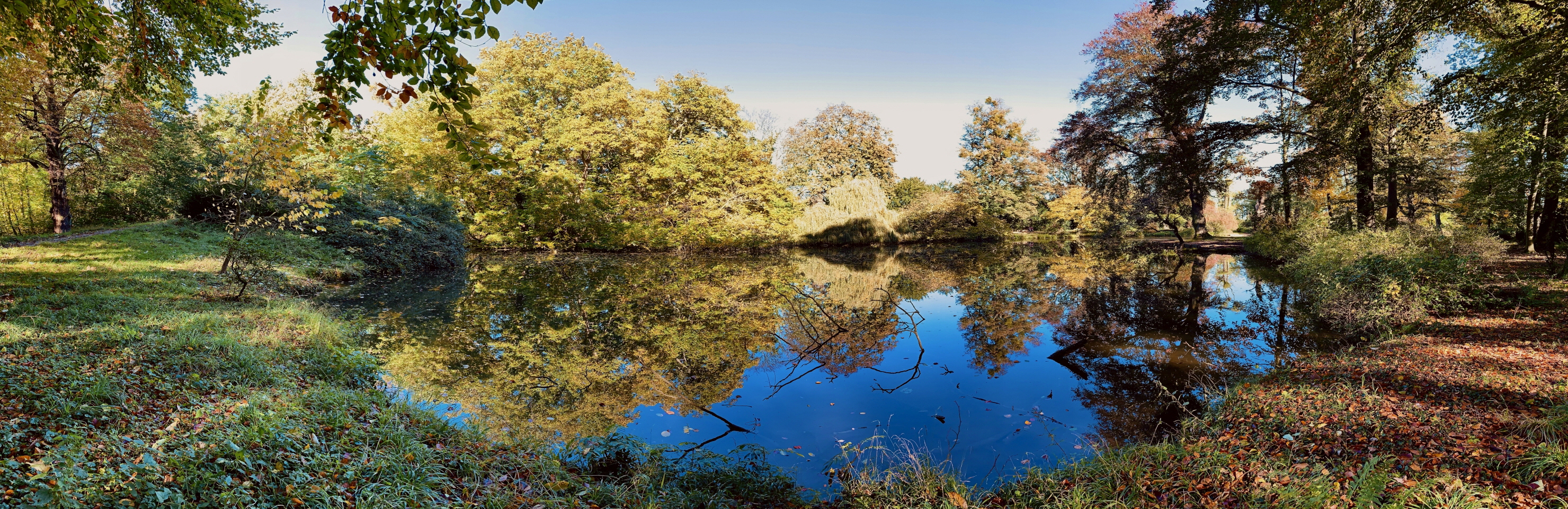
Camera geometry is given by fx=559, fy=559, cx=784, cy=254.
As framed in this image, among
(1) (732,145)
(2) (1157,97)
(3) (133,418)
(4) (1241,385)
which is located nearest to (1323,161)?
(2) (1157,97)

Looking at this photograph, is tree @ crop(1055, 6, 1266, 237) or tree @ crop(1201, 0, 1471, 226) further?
tree @ crop(1055, 6, 1266, 237)

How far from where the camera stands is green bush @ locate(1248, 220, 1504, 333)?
24.2 feet

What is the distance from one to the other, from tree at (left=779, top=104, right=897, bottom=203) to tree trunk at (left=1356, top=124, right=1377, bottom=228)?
889 inches

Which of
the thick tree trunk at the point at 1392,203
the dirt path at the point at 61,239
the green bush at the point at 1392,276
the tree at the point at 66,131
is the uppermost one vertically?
the tree at the point at 66,131

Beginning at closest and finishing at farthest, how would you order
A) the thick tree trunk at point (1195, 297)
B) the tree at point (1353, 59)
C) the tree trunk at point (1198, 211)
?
the thick tree trunk at point (1195, 297) → the tree at point (1353, 59) → the tree trunk at point (1198, 211)

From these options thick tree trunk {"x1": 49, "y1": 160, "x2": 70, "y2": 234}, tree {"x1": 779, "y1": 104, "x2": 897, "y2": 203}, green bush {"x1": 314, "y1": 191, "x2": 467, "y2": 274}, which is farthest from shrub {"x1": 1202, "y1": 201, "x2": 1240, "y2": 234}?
thick tree trunk {"x1": 49, "y1": 160, "x2": 70, "y2": 234}

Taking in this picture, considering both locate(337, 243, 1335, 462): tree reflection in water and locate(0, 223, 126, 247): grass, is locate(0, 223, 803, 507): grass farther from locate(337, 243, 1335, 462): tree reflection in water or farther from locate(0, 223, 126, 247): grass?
locate(0, 223, 126, 247): grass

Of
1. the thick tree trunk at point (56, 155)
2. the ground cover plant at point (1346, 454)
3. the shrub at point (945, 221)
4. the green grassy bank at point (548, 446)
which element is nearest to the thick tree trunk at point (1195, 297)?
the green grassy bank at point (548, 446)

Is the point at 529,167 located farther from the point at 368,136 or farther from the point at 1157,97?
the point at 1157,97

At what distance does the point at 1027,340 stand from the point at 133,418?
8.43 m

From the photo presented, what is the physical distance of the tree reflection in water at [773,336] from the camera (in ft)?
17.5

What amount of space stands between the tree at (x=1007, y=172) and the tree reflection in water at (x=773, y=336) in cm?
1987

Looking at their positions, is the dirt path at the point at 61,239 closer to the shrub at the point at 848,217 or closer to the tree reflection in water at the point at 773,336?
the tree reflection in water at the point at 773,336

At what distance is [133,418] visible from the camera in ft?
10.2
